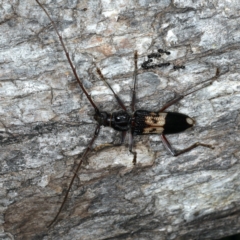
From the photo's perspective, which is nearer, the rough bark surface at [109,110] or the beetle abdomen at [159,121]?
the rough bark surface at [109,110]

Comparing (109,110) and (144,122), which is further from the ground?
(109,110)

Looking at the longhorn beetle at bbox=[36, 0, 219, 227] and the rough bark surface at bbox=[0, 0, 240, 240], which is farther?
the longhorn beetle at bbox=[36, 0, 219, 227]

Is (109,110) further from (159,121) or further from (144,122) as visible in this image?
(159,121)

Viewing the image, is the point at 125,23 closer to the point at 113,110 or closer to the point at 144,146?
the point at 113,110

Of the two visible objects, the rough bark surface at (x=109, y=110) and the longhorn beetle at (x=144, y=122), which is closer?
the rough bark surface at (x=109, y=110)

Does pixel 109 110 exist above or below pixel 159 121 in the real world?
above

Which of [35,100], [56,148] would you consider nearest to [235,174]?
[56,148]

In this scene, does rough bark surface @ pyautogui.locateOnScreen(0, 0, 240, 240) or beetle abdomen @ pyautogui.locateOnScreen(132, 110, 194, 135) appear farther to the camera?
beetle abdomen @ pyautogui.locateOnScreen(132, 110, 194, 135)

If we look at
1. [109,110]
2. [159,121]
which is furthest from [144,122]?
[109,110]
